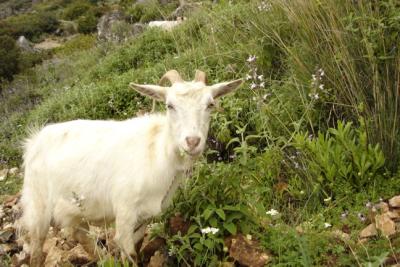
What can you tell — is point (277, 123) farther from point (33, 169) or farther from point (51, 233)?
point (51, 233)

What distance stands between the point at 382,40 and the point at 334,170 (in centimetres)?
118

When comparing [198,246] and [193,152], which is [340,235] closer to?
[198,246]

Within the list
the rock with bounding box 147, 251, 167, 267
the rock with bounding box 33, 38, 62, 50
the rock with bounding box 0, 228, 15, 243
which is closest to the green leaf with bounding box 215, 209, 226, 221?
the rock with bounding box 147, 251, 167, 267

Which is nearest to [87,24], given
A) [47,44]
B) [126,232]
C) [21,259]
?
[47,44]

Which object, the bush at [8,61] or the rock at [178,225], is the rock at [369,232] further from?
the bush at [8,61]

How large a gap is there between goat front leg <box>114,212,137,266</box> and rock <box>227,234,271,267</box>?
81 cm

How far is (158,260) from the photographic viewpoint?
4.23 m

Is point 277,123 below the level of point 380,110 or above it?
below

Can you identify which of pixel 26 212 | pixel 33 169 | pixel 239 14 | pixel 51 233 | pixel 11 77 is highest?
pixel 239 14

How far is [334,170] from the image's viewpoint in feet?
14.5

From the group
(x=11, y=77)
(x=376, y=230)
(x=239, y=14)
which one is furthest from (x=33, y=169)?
(x=11, y=77)

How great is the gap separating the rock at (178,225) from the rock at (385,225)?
1352 mm

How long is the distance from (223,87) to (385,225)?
1565 mm

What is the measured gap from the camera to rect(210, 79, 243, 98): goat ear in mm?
4234
